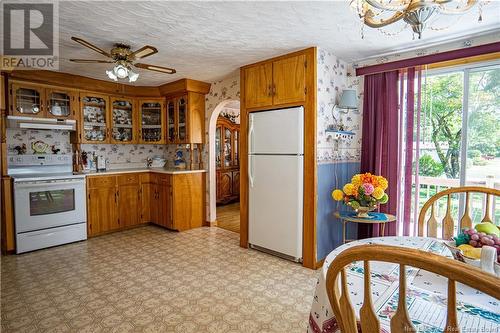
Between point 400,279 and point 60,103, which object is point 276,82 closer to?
point 400,279

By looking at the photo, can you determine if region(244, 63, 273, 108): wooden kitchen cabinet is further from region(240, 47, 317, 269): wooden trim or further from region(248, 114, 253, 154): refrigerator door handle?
region(240, 47, 317, 269): wooden trim

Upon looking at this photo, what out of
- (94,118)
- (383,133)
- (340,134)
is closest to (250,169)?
(340,134)

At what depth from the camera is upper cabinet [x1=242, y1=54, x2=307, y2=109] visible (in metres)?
2.96

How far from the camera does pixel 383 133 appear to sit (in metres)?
3.14

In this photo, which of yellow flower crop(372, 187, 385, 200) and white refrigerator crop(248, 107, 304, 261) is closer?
yellow flower crop(372, 187, 385, 200)

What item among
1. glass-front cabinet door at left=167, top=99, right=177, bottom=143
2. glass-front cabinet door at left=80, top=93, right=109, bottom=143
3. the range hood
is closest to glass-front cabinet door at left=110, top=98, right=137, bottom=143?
glass-front cabinet door at left=80, top=93, right=109, bottom=143

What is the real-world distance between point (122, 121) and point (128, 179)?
1.04m

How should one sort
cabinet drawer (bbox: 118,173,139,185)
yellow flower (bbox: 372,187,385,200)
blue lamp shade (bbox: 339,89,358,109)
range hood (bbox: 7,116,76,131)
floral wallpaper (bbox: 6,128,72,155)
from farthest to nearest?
cabinet drawer (bbox: 118,173,139,185)
floral wallpaper (bbox: 6,128,72,155)
range hood (bbox: 7,116,76,131)
blue lamp shade (bbox: 339,89,358,109)
yellow flower (bbox: 372,187,385,200)

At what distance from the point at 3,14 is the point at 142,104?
2.71 m

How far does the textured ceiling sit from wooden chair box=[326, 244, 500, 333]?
193 cm

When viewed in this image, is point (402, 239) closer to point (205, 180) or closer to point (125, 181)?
point (205, 180)

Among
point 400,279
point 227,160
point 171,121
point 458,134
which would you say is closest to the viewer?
point 400,279

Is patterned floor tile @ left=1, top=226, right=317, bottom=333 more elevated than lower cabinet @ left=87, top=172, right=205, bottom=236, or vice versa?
lower cabinet @ left=87, top=172, right=205, bottom=236

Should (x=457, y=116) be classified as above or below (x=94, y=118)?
below
